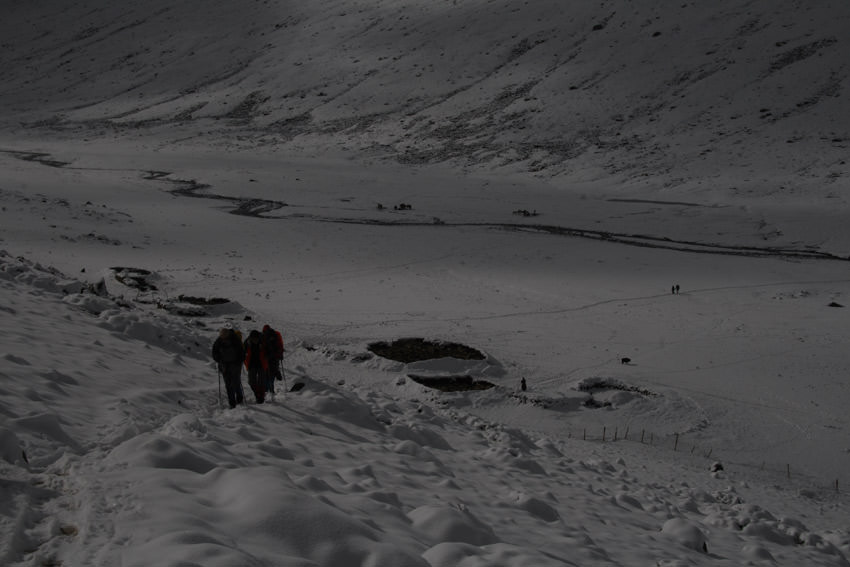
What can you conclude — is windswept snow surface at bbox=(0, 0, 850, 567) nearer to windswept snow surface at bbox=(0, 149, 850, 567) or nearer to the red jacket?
windswept snow surface at bbox=(0, 149, 850, 567)

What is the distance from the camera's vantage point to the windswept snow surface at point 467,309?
568cm

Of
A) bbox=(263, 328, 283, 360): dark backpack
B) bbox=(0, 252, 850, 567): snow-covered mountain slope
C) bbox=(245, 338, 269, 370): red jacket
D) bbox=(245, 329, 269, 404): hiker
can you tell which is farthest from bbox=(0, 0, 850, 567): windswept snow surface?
bbox=(263, 328, 283, 360): dark backpack

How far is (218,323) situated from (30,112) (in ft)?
285

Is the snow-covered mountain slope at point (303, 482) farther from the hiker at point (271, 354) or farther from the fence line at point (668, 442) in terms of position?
the hiker at point (271, 354)

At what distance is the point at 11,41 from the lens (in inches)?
4461

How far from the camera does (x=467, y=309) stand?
70.1 feet

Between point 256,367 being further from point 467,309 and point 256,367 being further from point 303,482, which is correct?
point 467,309

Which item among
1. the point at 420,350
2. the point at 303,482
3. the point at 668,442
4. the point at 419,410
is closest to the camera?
the point at 303,482

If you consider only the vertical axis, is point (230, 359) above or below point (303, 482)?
above

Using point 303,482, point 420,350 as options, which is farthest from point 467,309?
point 303,482

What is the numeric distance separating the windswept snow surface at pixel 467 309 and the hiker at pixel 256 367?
25 cm

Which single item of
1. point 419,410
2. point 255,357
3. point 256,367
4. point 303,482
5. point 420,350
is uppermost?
point 255,357

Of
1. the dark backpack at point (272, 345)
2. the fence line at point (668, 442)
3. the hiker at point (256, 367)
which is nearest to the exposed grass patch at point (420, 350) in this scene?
the fence line at point (668, 442)

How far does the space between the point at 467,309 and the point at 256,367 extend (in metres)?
12.3
